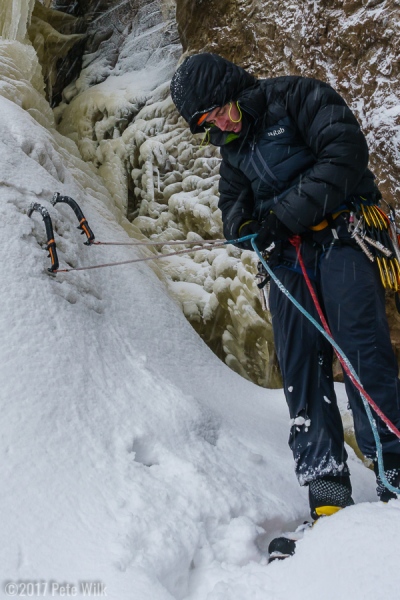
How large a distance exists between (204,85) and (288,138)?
1.17 feet

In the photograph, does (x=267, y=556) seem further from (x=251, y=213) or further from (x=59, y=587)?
(x=251, y=213)

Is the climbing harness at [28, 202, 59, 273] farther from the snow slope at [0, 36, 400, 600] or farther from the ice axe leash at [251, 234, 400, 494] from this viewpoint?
the ice axe leash at [251, 234, 400, 494]

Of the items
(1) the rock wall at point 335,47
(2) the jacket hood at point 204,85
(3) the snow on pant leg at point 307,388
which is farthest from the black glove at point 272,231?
(1) the rock wall at point 335,47

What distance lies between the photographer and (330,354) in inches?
78.7

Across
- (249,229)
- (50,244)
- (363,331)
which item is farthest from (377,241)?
(50,244)

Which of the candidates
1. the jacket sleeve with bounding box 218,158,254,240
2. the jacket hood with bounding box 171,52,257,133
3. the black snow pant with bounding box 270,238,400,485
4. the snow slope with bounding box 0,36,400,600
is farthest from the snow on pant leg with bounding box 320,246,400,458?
the jacket hood with bounding box 171,52,257,133

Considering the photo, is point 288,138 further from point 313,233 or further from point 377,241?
point 377,241

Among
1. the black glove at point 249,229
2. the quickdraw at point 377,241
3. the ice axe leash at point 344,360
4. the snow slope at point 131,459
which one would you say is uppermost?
the quickdraw at point 377,241

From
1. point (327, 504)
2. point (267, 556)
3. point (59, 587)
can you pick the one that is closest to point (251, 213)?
point (327, 504)

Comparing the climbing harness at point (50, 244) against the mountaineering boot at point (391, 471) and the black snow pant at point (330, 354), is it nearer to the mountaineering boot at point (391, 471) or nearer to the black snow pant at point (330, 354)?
the black snow pant at point (330, 354)

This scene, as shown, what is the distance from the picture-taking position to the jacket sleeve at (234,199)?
7.09ft

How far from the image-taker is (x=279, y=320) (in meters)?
2.06

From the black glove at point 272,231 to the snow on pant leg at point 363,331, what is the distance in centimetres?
17

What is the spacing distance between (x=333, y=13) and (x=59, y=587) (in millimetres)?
3433
